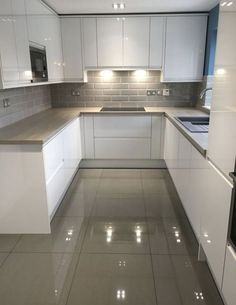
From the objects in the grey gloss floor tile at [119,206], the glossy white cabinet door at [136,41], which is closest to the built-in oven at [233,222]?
the grey gloss floor tile at [119,206]

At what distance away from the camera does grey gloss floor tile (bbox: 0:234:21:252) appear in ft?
7.13

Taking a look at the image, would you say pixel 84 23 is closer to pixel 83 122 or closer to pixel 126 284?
pixel 83 122

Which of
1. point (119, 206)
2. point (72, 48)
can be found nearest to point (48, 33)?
point (72, 48)

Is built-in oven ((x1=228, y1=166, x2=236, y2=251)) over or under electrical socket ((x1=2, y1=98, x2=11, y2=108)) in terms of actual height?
under

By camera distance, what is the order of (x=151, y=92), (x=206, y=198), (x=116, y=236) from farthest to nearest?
(x=151, y=92) → (x=116, y=236) → (x=206, y=198)

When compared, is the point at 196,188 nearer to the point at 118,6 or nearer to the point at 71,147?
the point at 71,147

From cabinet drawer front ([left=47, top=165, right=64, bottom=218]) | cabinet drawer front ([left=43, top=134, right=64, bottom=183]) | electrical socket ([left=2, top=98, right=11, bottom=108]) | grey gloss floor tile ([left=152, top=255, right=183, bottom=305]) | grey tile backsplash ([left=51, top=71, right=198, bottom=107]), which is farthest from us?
grey tile backsplash ([left=51, top=71, right=198, bottom=107])

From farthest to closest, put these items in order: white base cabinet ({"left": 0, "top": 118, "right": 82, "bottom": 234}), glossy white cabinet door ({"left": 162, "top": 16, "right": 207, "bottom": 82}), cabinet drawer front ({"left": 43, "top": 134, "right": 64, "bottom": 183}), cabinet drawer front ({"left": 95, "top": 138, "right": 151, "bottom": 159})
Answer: cabinet drawer front ({"left": 95, "top": 138, "right": 151, "bottom": 159}), glossy white cabinet door ({"left": 162, "top": 16, "right": 207, "bottom": 82}), cabinet drawer front ({"left": 43, "top": 134, "right": 64, "bottom": 183}), white base cabinet ({"left": 0, "top": 118, "right": 82, "bottom": 234})

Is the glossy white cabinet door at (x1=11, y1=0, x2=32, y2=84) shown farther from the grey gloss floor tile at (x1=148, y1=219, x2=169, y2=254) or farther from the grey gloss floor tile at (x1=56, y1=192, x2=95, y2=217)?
the grey gloss floor tile at (x1=148, y1=219, x2=169, y2=254)

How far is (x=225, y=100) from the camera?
4.66 feet

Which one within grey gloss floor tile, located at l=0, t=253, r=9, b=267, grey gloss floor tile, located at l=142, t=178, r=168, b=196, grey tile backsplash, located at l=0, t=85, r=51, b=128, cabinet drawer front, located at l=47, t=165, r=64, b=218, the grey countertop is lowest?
grey gloss floor tile, located at l=0, t=253, r=9, b=267

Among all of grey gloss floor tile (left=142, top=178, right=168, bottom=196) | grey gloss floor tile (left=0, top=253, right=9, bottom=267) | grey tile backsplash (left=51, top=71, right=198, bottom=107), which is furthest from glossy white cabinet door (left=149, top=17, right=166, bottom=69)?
grey gloss floor tile (left=0, top=253, right=9, bottom=267)

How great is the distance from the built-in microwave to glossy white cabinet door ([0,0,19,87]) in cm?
41

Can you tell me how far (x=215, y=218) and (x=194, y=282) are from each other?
56cm
